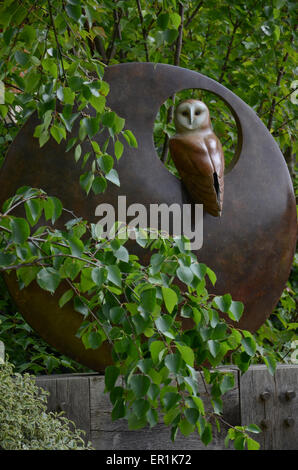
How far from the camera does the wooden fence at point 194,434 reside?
72.6 inches

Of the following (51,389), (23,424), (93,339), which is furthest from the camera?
(51,389)

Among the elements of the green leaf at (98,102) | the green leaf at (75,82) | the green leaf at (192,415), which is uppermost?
the green leaf at (75,82)

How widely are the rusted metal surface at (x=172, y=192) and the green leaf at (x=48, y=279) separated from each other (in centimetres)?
73

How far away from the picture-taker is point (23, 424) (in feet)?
4.75

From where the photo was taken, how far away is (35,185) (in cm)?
186

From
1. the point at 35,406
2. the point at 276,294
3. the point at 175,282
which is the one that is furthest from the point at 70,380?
the point at 276,294

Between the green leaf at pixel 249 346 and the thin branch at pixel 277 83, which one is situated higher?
the thin branch at pixel 277 83

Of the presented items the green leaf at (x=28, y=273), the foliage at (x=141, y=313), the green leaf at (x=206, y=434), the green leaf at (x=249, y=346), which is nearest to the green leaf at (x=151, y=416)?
the foliage at (x=141, y=313)

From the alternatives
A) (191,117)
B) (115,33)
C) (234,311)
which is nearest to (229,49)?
(115,33)

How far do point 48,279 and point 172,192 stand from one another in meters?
0.91

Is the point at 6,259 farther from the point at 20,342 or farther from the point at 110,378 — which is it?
the point at 20,342

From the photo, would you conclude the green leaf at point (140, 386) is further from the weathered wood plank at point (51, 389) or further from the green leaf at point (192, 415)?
the weathered wood plank at point (51, 389)

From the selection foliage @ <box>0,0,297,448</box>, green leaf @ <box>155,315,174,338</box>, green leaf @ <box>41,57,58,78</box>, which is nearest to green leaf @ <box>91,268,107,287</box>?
→ foliage @ <box>0,0,297,448</box>
